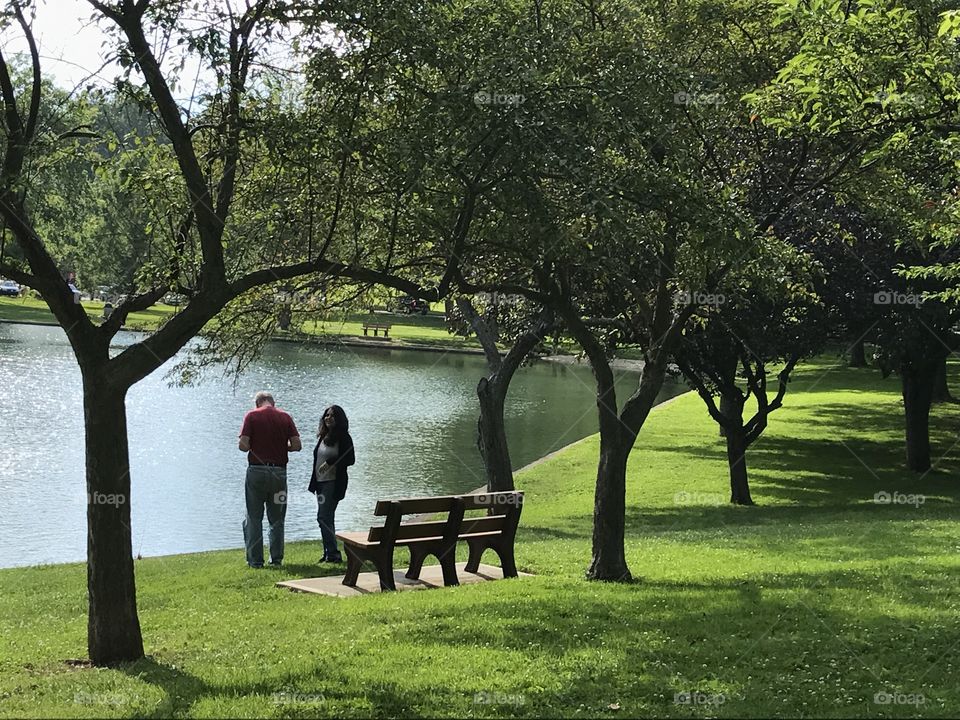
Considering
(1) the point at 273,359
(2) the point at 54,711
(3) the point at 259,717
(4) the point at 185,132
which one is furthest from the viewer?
(1) the point at 273,359

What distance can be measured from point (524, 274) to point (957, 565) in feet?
17.8

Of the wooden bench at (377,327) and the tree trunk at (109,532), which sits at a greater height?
the wooden bench at (377,327)

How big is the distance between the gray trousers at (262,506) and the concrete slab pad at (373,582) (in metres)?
1.19

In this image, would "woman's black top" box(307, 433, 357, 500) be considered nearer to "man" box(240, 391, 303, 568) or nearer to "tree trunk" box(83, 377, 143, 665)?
"man" box(240, 391, 303, 568)

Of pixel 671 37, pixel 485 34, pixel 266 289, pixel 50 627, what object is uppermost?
pixel 671 37

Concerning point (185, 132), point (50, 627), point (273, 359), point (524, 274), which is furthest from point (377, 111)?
point (273, 359)

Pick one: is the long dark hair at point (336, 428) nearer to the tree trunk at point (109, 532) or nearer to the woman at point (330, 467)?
the woman at point (330, 467)

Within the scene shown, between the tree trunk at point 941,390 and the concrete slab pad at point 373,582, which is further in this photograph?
the tree trunk at point 941,390

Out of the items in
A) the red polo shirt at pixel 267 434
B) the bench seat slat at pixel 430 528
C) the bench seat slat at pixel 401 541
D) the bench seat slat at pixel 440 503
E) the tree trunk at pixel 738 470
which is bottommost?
the tree trunk at pixel 738 470

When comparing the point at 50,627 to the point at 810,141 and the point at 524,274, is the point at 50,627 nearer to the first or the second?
the point at 524,274

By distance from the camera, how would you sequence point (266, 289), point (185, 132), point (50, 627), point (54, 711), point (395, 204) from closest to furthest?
1. point (54, 711)
2. point (185, 132)
3. point (395, 204)
4. point (50, 627)
5. point (266, 289)

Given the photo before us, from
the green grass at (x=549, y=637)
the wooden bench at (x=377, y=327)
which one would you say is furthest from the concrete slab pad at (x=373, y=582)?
the wooden bench at (x=377, y=327)

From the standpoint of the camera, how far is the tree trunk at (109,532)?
735cm

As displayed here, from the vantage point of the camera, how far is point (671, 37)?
1217 centimetres
